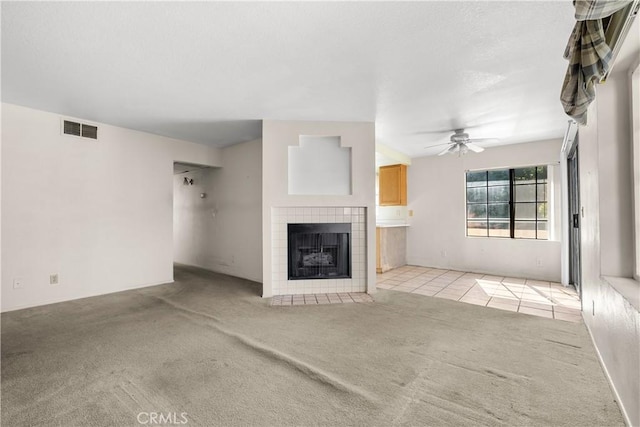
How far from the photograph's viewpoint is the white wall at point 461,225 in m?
4.88

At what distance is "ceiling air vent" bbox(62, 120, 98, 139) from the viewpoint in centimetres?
372

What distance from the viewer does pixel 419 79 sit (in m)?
2.71

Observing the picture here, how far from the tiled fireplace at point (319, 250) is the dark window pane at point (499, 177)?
3.10 metres

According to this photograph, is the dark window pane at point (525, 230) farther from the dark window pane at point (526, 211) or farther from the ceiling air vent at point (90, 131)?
the ceiling air vent at point (90, 131)

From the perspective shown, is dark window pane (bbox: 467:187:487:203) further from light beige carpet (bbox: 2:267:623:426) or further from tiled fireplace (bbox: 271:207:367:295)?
light beige carpet (bbox: 2:267:623:426)

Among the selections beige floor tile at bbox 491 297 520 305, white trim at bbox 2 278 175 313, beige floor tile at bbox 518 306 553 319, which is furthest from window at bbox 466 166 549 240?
white trim at bbox 2 278 175 313

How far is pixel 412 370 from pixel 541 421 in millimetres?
721

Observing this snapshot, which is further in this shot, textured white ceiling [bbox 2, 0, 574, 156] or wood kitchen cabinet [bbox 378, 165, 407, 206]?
wood kitchen cabinet [bbox 378, 165, 407, 206]

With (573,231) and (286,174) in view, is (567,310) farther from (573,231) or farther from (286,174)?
(286,174)

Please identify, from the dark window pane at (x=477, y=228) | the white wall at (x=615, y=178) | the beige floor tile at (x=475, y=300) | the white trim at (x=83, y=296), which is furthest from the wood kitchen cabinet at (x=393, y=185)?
the white trim at (x=83, y=296)

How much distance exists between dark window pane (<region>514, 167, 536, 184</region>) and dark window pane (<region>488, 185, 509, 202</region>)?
0.78ft

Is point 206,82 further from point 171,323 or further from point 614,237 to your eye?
point 614,237

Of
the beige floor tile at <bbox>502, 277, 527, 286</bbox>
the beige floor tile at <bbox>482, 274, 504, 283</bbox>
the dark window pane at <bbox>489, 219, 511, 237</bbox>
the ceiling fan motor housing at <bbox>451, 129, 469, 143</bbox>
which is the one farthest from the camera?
the dark window pane at <bbox>489, 219, 511, 237</bbox>

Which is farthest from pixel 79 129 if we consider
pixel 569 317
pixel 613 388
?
pixel 569 317
